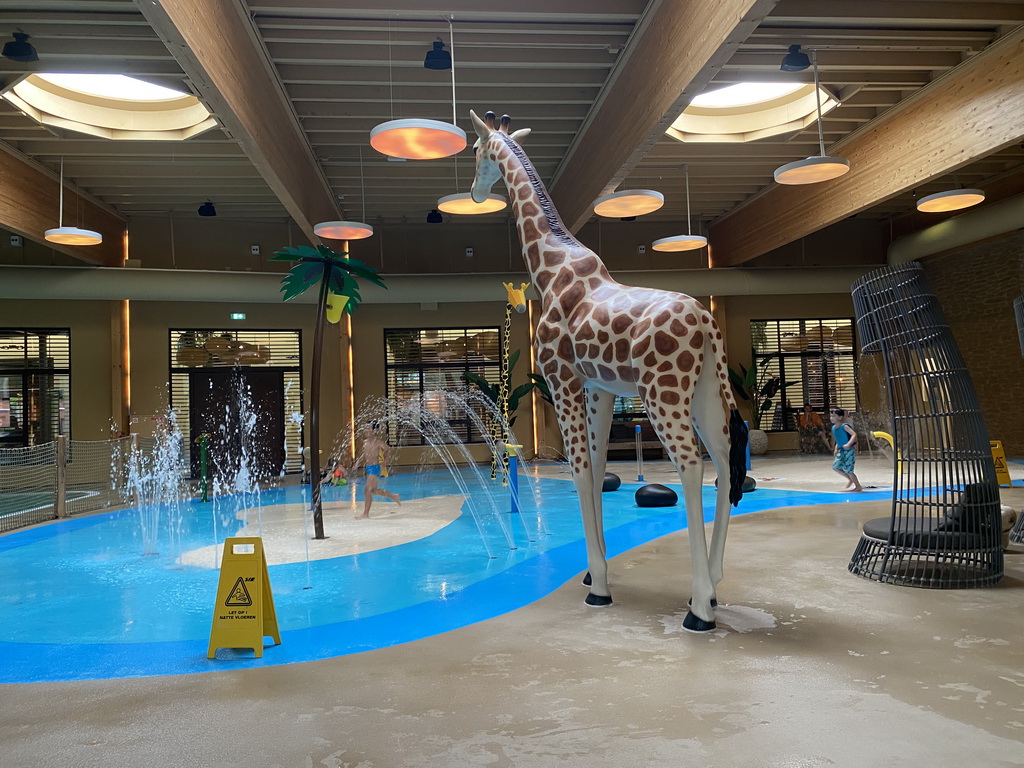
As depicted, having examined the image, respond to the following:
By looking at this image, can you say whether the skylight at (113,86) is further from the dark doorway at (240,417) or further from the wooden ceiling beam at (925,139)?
the wooden ceiling beam at (925,139)

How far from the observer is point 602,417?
4.96 metres

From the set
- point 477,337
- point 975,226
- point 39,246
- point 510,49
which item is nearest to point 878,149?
point 975,226

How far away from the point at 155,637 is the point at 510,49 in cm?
705

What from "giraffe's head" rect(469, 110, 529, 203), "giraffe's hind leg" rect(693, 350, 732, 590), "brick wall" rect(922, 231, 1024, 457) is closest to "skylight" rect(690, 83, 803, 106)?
"giraffe's head" rect(469, 110, 529, 203)

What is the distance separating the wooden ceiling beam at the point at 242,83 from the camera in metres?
5.72

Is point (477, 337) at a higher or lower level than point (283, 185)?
lower

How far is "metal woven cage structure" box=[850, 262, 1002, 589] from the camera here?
4.65m

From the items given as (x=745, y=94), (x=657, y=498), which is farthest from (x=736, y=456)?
(x=745, y=94)

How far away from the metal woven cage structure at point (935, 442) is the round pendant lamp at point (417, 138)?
12.7 feet

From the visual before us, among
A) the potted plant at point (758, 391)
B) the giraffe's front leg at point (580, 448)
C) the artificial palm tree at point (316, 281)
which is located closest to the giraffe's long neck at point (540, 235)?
the giraffe's front leg at point (580, 448)

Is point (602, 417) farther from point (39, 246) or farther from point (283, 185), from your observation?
point (39, 246)

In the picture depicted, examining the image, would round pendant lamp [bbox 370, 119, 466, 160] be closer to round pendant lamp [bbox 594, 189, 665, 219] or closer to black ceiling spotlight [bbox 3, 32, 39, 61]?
round pendant lamp [bbox 594, 189, 665, 219]

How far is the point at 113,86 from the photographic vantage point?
984 cm

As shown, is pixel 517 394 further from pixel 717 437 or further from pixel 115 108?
pixel 717 437
